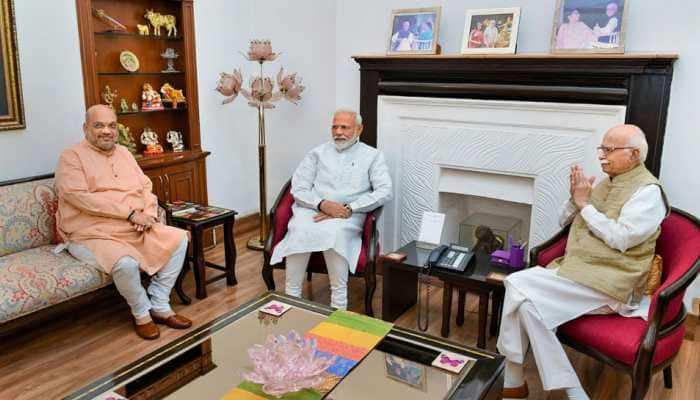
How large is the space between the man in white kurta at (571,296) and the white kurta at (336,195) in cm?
101

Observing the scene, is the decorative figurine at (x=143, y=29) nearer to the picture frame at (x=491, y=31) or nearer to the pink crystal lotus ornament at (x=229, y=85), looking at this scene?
the pink crystal lotus ornament at (x=229, y=85)

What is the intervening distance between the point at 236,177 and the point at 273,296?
224 centimetres

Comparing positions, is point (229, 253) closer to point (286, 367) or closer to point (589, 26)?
point (286, 367)

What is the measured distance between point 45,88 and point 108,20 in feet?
1.98

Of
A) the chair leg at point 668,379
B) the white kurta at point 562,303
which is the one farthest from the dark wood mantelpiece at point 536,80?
the chair leg at point 668,379

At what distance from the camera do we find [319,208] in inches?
130

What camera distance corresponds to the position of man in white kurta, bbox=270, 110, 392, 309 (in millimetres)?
3141

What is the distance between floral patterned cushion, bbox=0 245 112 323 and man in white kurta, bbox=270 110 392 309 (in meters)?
0.98

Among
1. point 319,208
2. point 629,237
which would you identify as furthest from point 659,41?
point 319,208

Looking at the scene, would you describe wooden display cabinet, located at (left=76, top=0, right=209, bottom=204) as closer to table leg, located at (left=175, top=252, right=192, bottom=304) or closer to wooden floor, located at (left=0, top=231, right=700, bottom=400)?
table leg, located at (left=175, top=252, right=192, bottom=304)

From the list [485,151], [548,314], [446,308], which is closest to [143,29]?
[485,151]

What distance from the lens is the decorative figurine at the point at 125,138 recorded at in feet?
12.2

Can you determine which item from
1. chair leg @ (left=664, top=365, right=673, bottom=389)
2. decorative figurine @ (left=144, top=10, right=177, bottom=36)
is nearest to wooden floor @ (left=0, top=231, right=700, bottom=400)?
chair leg @ (left=664, top=365, right=673, bottom=389)

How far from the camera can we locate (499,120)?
3.37m
